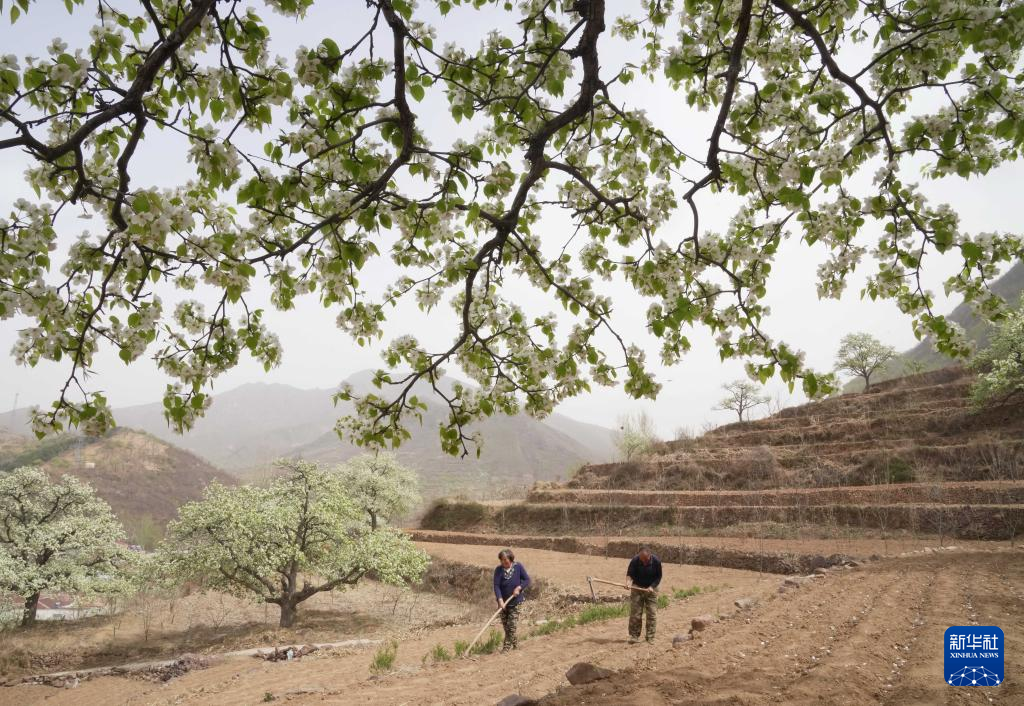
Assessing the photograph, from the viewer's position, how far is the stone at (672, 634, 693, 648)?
783cm

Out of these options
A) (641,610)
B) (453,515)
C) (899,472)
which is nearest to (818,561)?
(641,610)

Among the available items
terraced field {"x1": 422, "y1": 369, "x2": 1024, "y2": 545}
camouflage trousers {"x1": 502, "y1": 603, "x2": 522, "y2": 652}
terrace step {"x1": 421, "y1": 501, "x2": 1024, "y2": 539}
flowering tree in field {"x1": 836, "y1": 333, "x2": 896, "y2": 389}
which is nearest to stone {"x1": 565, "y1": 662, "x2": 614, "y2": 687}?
camouflage trousers {"x1": 502, "y1": 603, "x2": 522, "y2": 652}

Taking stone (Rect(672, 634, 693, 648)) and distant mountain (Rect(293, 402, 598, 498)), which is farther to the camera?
distant mountain (Rect(293, 402, 598, 498))

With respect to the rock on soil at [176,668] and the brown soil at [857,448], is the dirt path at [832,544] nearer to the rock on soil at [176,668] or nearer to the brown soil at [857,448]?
the brown soil at [857,448]

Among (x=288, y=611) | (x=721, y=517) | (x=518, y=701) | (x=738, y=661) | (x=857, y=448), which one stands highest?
(x=857, y=448)

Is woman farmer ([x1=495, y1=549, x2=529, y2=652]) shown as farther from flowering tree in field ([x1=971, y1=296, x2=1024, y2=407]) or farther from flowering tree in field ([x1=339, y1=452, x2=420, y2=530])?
flowering tree in field ([x1=971, y1=296, x2=1024, y2=407])

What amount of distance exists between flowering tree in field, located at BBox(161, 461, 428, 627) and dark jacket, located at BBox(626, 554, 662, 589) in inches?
451

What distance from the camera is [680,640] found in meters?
8.10

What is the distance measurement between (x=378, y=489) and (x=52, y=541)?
17207 millimetres

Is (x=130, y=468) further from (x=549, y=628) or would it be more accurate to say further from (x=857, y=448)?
(x=857, y=448)

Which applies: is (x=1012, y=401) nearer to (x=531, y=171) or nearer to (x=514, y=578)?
(x=514, y=578)

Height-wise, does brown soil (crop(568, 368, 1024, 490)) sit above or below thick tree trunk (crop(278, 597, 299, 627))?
above

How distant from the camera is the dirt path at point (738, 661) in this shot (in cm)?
493

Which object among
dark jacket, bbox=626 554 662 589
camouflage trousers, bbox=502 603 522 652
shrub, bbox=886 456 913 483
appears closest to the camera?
dark jacket, bbox=626 554 662 589
